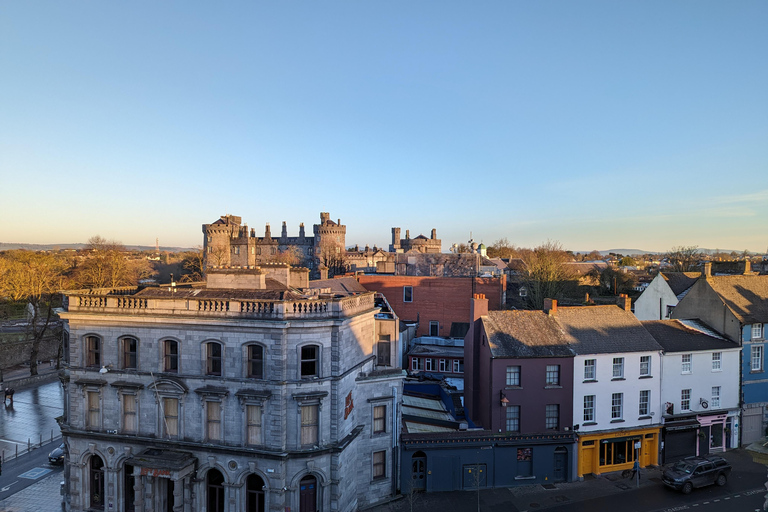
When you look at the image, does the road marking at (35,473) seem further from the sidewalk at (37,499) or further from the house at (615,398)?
the house at (615,398)

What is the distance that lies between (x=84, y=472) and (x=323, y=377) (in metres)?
14.1

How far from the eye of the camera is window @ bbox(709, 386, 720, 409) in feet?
99.8

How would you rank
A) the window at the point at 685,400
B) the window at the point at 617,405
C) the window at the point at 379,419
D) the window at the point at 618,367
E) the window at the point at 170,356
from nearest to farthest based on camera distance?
the window at the point at 170,356 → the window at the point at 379,419 → the window at the point at 617,405 → the window at the point at 618,367 → the window at the point at 685,400

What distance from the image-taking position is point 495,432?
1049 inches

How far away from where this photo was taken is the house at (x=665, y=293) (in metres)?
39.9

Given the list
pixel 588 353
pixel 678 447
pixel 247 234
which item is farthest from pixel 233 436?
pixel 247 234

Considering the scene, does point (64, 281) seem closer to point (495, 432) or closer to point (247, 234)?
point (247, 234)

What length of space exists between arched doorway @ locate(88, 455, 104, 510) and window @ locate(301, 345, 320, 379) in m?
12.4

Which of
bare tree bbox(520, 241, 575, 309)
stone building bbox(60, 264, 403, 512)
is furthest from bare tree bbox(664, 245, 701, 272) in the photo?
stone building bbox(60, 264, 403, 512)

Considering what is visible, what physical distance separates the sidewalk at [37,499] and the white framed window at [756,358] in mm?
45282

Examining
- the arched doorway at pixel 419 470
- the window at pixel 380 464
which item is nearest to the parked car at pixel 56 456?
the window at pixel 380 464

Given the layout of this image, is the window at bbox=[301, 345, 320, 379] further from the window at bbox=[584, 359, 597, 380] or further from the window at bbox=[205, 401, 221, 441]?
the window at bbox=[584, 359, 597, 380]

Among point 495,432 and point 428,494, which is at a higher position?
point 495,432

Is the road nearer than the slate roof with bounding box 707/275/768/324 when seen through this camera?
Yes
